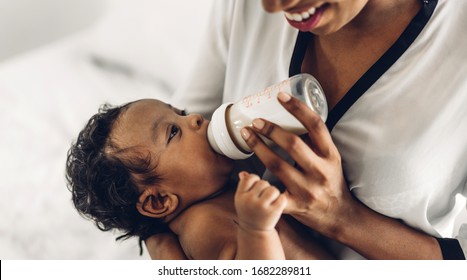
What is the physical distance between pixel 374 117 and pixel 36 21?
2.97 ft

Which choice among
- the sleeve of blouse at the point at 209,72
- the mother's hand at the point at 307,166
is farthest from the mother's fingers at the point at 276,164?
the sleeve of blouse at the point at 209,72

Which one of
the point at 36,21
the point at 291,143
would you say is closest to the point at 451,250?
the point at 291,143

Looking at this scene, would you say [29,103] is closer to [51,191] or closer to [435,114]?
[51,191]

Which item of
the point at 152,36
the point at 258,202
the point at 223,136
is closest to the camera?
the point at 258,202

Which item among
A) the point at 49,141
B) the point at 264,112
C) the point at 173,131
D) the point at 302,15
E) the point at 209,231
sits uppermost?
the point at 302,15

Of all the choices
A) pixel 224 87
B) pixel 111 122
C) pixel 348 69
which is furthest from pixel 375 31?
pixel 111 122

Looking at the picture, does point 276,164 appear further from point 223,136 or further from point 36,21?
point 36,21

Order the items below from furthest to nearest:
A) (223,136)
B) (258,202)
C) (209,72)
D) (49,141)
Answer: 1. (49,141)
2. (209,72)
3. (223,136)
4. (258,202)

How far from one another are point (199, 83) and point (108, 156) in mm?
249

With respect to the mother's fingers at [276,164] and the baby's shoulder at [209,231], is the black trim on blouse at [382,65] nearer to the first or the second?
the mother's fingers at [276,164]

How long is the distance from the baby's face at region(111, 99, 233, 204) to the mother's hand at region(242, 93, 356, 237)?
14cm

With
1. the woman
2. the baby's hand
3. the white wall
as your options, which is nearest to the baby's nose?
the woman

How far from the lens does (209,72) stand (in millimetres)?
1001

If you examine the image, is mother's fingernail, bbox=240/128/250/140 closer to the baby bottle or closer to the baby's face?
the baby bottle
